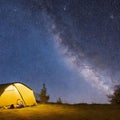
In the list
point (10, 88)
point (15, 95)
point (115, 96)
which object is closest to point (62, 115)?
point (15, 95)

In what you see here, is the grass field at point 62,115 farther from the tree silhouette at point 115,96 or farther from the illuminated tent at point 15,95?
the tree silhouette at point 115,96

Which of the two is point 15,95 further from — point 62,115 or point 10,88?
point 62,115

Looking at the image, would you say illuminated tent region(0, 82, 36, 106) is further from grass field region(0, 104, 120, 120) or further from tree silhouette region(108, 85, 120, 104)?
tree silhouette region(108, 85, 120, 104)

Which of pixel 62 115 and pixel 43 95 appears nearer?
pixel 62 115

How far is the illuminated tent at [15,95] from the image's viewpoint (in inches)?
674

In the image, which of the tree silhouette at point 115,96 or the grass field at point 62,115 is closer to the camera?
the grass field at point 62,115

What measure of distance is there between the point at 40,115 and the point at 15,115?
1.09 m

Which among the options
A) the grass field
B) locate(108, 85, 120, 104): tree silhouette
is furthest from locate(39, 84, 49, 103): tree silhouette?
the grass field

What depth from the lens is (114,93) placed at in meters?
32.2

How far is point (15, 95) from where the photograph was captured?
1781 centimetres

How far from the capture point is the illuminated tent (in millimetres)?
17125

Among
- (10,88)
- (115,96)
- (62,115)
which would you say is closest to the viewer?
(62,115)

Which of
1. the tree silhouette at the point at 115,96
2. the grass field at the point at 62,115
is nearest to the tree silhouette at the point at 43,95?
the tree silhouette at the point at 115,96

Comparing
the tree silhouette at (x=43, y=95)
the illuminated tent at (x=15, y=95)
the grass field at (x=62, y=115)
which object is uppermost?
the tree silhouette at (x=43, y=95)
